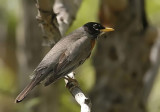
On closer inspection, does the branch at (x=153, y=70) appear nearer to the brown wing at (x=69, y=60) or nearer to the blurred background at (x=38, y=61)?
the blurred background at (x=38, y=61)

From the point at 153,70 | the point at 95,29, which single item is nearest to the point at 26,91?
the point at 95,29

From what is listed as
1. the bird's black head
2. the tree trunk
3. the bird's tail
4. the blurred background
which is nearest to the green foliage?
the blurred background

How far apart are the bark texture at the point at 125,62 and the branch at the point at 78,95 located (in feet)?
13.5

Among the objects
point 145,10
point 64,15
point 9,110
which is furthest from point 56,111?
point 64,15

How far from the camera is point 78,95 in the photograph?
19.6 feet

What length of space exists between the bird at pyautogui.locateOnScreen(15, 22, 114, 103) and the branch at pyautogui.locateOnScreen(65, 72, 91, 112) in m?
0.17

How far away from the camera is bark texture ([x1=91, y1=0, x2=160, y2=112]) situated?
1090 cm

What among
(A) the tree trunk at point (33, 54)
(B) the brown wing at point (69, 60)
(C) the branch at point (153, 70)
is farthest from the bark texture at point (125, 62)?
(B) the brown wing at point (69, 60)

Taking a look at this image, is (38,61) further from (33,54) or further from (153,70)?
(153,70)

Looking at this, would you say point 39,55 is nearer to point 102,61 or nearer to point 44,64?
point 102,61

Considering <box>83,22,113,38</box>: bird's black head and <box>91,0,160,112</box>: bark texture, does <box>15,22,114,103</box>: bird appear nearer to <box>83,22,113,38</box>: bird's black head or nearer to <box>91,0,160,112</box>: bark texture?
<box>83,22,113,38</box>: bird's black head

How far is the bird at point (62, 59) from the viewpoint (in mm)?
6824

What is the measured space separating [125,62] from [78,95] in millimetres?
5211

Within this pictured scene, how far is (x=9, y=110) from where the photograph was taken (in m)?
11.4
